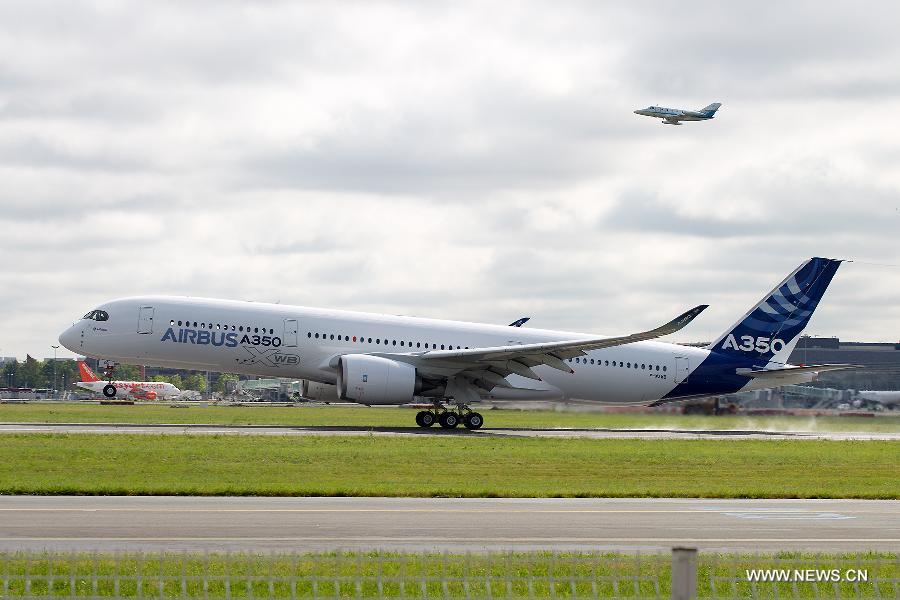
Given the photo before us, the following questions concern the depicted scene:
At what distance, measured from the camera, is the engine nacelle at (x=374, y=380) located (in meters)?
41.6

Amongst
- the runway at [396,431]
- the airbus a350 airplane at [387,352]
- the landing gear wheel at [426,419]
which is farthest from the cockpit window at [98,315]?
the landing gear wheel at [426,419]

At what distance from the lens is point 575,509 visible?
63.3 feet

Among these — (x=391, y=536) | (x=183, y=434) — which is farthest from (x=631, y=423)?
(x=391, y=536)

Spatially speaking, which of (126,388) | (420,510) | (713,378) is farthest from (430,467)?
(126,388)

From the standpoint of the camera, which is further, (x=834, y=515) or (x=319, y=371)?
(x=319, y=371)

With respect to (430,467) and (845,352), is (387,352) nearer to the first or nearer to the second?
(430,467)

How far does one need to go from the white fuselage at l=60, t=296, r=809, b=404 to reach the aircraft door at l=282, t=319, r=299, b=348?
0.12ft

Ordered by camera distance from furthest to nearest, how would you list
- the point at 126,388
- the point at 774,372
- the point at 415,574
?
the point at 126,388, the point at 774,372, the point at 415,574

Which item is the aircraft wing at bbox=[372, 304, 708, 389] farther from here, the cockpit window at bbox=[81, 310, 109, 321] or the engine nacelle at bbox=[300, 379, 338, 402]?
the cockpit window at bbox=[81, 310, 109, 321]

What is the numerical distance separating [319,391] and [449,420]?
5230 millimetres

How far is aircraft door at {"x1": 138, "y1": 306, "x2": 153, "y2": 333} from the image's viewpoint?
4200 cm

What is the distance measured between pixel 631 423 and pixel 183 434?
2141cm

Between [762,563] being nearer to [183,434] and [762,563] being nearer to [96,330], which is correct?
[183,434]

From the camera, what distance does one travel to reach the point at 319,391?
45219 millimetres
